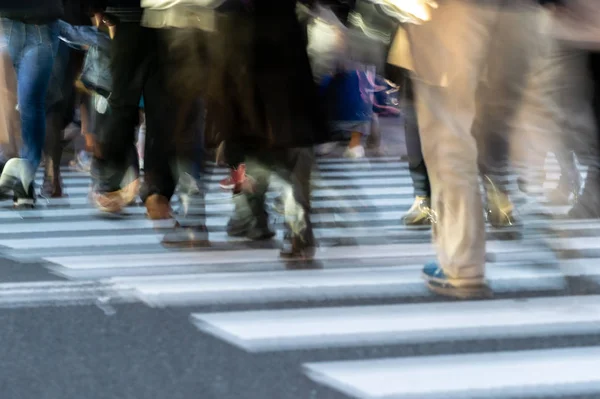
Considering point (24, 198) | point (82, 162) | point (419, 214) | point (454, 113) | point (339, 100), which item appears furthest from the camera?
point (82, 162)

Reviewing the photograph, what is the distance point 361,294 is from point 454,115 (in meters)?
0.77

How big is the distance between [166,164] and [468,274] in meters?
1.88

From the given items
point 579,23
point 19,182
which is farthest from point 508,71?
point 19,182

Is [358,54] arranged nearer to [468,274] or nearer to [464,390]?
[468,274]

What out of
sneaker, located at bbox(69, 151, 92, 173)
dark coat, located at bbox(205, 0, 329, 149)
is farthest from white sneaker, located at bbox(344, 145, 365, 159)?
dark coat, located at bbox(205, 0, 329, 149)

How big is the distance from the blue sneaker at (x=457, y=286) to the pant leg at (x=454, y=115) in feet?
0.10

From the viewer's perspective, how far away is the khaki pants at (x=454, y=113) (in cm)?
415

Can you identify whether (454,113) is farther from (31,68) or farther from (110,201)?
(31,68)

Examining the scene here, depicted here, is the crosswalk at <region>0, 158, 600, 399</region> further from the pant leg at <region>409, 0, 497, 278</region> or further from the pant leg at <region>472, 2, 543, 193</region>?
the pant leg at <region>472, 2, 543, 193</region>

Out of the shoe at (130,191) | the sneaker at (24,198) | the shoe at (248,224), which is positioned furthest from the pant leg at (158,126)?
the sneaker at (24,198)

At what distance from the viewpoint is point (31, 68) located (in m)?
6.63

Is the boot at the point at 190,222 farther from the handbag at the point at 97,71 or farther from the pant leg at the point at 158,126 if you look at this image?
the handbag at the point at 97,71

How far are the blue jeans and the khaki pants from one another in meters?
3.03

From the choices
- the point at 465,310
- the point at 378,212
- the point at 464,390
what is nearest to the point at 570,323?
the point at 465,310
